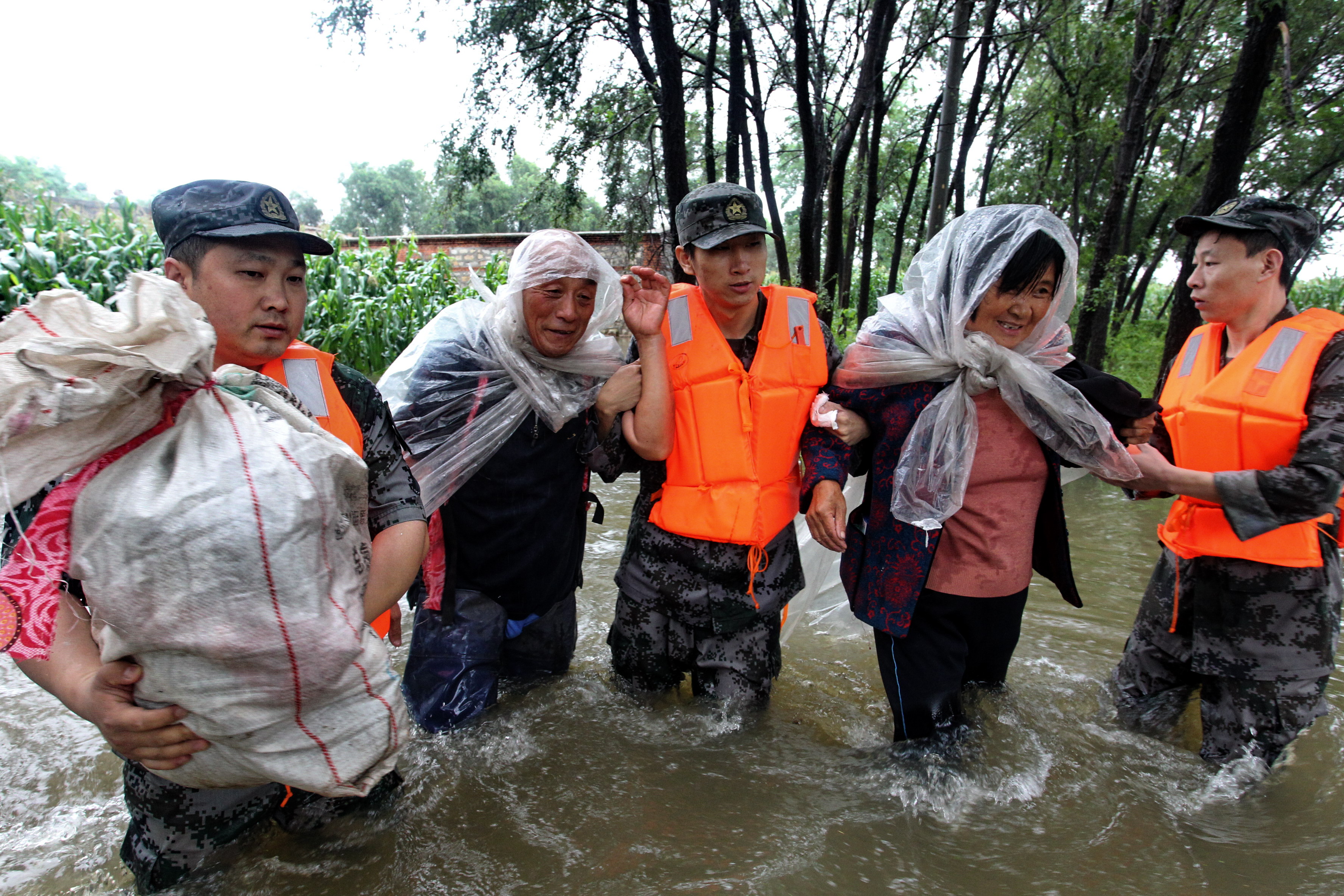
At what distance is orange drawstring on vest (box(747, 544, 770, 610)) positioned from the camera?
2551mm

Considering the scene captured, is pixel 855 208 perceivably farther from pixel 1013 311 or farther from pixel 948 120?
pixel 1013 311

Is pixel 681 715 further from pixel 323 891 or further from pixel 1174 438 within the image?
pixel 1174 438

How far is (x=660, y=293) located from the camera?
8.05 ft

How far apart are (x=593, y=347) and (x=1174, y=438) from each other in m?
1.96

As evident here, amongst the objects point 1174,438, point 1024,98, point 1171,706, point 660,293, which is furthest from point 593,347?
point 1024,98

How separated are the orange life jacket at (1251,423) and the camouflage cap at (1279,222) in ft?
0.68

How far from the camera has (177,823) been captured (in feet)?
5.67

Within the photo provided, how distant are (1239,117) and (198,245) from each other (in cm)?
652

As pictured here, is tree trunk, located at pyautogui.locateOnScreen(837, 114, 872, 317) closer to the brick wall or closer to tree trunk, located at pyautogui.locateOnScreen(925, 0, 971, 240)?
tree trunk, located at pyautogui.locateOnScreen(925, 0, 971, 240)

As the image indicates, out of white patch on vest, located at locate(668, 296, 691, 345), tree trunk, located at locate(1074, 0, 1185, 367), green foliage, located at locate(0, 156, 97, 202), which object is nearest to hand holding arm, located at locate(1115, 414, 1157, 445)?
white patch on vest, located at locate(668, 296, 691, 345)

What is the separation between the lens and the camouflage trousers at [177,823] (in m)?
1.72

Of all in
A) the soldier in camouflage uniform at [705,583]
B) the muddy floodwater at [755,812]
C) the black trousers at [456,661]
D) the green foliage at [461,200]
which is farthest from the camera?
the green foliage at [461,200]

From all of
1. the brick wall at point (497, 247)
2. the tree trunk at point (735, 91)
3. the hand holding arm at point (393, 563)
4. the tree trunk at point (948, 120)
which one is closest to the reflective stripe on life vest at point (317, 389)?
the hand holding arm at point (393, 563)

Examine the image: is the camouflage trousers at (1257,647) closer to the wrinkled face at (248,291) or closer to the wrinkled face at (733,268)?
the wrinkled face at (733,268)
